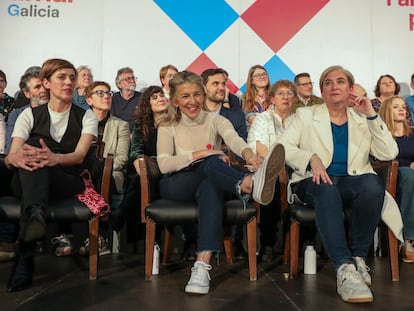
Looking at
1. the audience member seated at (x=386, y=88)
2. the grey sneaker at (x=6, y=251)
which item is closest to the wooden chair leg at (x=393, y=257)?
the grey sneaker at (x=6, y=251)

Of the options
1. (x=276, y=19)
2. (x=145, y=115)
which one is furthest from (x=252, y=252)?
(x=276, y=19)

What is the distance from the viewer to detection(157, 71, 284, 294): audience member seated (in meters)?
2.12

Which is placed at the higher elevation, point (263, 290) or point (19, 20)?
point (19, 20)

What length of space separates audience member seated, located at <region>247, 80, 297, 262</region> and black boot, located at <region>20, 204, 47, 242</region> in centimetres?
143

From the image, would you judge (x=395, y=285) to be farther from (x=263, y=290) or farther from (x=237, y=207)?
(x=237, y=207)

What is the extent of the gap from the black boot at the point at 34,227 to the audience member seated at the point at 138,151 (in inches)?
39.3

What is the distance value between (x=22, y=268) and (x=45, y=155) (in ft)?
1.73

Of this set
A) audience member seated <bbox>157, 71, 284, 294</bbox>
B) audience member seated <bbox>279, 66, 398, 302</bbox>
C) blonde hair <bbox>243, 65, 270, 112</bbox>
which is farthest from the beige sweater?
blonde hair <bbox>243, 65, 270, 112</bbox>

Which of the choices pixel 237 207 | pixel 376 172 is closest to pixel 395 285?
pixel 376 172

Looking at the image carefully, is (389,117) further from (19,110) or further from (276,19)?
(19,110)

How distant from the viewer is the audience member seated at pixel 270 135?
3082 mm

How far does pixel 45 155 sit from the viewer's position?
2232 millimetres

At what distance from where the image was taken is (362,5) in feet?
16.4

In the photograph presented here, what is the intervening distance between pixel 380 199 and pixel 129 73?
2.74m
